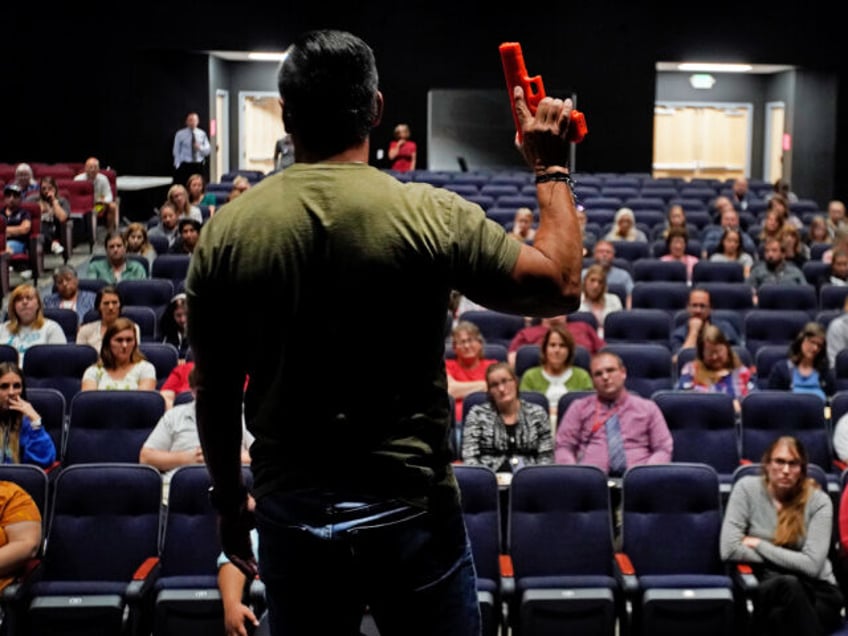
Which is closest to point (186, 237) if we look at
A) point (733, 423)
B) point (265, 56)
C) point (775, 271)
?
point (775, 271)

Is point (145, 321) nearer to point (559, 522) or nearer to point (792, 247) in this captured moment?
point (559, 522)

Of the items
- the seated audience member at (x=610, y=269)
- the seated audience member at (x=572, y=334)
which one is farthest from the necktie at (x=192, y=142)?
the seated audience member at (x=572, y=334)

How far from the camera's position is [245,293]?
1.50m

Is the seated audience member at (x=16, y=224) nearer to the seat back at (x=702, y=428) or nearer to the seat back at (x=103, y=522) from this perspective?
the seat back at (x=103, y=522)

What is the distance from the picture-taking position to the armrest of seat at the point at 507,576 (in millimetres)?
4910

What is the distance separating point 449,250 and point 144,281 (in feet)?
26.1

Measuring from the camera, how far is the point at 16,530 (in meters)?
4.89

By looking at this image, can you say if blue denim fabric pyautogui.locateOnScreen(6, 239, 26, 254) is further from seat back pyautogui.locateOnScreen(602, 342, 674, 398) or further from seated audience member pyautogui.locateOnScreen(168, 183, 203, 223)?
seat back pyautogui.locateOnScreen(602, 342, 674, 398)

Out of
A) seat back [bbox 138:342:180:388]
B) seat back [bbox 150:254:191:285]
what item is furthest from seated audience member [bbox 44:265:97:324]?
seat back [bbox 138:342:180:388]

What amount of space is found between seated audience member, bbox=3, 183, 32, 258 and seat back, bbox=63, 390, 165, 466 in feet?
18.2

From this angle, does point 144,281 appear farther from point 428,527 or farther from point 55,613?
point 428,527

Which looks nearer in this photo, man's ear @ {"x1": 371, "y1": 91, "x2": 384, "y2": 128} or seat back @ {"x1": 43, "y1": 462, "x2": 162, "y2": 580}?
man's ear @ {"x1": 371, "y1": 91, "x2": 384, "y2": 128}

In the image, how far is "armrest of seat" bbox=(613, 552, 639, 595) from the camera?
4.94 meters

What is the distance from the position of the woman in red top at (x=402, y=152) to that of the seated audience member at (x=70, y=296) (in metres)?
8.54
